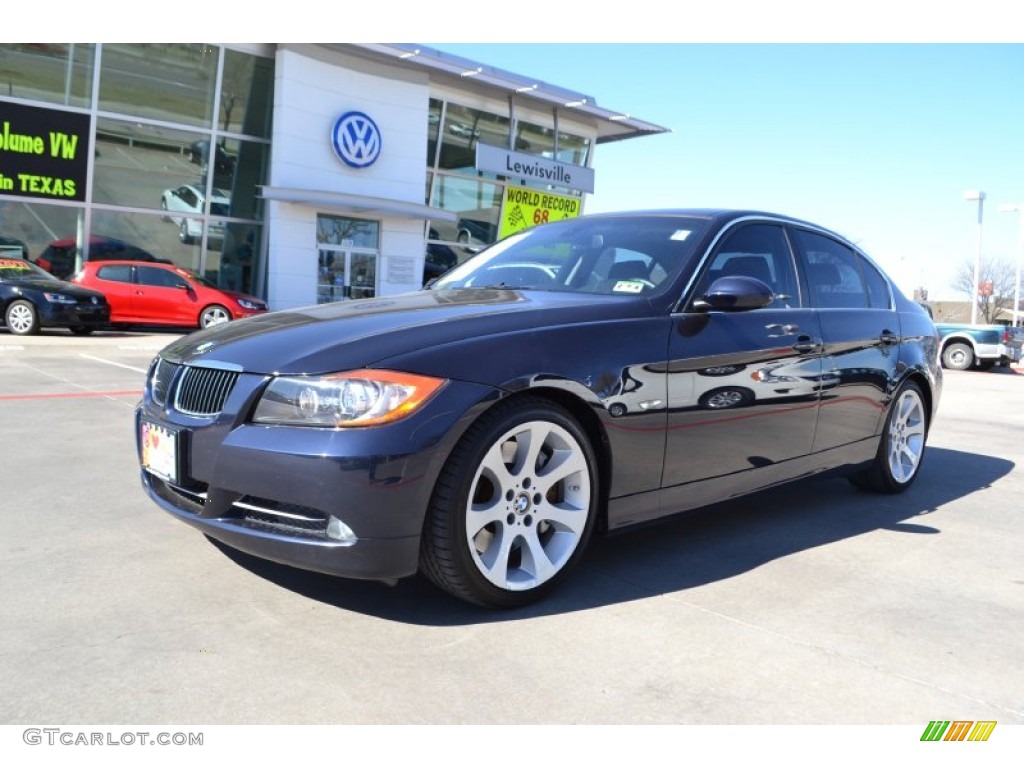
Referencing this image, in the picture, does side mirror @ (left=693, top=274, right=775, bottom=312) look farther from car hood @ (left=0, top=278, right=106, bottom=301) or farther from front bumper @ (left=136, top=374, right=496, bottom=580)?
car hood @ (left=0, top=278, right=106, bottom=301)

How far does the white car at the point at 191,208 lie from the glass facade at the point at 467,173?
5989mm

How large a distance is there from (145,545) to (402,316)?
158cm

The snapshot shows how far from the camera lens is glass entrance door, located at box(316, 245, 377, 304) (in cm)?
2325

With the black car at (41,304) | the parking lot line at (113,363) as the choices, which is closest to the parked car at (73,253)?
the black car at (41,304)

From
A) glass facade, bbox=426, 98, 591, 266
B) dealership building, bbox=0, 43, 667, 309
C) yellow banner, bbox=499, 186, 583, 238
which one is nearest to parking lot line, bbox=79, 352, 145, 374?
dealership building, bbox=0, 43, 667, 309

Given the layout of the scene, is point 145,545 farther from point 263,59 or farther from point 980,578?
point 263,59

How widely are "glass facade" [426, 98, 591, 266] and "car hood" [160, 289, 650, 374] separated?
74.2ft

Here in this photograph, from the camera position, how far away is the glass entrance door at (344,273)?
23250mm

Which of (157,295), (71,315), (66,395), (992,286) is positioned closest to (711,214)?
(66,395)

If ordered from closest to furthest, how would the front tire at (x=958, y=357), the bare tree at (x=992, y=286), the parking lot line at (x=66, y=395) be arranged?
the parking lot line at (x=66, y=395), the front tire at (x=958, y=357), the bare tree at (x=992, y=286)

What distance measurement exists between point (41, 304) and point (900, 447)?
15.1m

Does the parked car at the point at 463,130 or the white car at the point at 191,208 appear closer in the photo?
the white car at the point at 191,208

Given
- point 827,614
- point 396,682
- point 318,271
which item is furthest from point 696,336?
point 318,271

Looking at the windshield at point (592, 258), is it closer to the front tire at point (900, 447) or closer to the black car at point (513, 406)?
the black car at point (513, 406)
